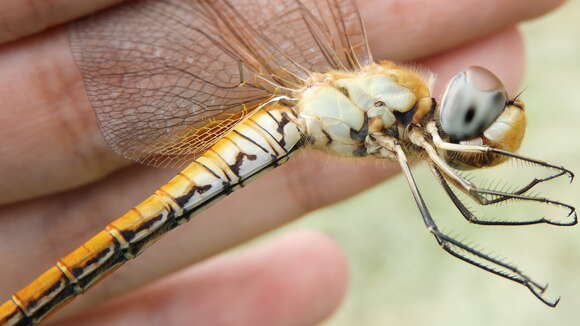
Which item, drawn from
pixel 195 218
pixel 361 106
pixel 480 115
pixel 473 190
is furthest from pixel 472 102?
pixel 195 218

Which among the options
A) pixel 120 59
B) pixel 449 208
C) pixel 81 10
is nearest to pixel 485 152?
pixel 120 59

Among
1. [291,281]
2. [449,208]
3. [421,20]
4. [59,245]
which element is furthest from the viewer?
[449,208]

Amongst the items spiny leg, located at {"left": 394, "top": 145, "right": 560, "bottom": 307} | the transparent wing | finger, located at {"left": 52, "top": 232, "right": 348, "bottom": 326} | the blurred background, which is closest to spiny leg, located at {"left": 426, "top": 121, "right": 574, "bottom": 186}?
spiny leg, located at {"left": 394, "top": 145, "right": 560, "bottom": 307}

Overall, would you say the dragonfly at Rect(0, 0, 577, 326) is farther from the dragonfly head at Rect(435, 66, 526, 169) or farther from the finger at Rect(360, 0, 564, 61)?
the finger at Rect(360, 0, 564, 61)

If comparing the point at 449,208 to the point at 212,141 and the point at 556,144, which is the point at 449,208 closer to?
the point at 556,144

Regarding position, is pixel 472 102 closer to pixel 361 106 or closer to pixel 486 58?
pixel 361 106

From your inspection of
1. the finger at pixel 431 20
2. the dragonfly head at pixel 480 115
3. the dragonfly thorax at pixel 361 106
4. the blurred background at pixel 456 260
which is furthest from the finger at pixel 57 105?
the blurred background at pixel 456 260
